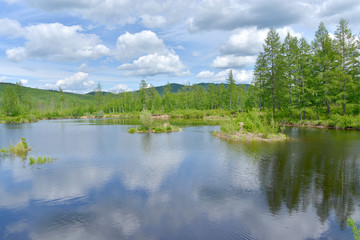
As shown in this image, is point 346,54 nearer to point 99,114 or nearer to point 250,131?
point 250,131

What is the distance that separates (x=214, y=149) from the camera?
25.7m

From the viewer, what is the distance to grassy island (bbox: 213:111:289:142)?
3131 centimetres

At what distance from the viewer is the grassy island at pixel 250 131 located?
103 feet

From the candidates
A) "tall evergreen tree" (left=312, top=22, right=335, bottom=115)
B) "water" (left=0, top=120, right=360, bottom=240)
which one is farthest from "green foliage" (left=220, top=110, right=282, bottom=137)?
"tall evergreen tree" (left=312, top=22, right=335, bottom=115)

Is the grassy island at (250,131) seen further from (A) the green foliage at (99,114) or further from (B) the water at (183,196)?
(A) the green foliage at (99,114)

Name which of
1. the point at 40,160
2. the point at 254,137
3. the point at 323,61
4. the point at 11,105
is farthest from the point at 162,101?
the point at 40,160

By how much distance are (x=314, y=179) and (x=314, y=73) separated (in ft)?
142

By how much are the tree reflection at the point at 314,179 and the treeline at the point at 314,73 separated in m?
26.1

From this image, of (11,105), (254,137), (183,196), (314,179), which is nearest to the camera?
(183,196)

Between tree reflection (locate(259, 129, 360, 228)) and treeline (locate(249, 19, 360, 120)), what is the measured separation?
85.5 feet

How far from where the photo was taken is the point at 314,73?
4991 cm

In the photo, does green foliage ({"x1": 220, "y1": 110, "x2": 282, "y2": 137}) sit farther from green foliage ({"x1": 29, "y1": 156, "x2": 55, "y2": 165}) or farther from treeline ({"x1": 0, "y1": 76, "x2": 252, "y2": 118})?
treeline ({"x1": 0, "y1": 76, "x2": 252, "y2": 118})

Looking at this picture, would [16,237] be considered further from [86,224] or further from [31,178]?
[31,178]

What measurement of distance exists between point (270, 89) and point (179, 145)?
113 ft
